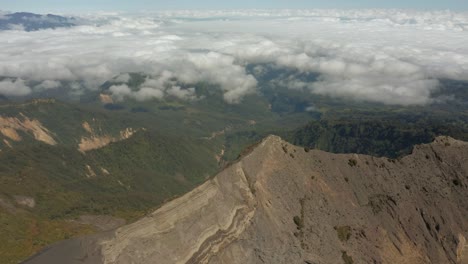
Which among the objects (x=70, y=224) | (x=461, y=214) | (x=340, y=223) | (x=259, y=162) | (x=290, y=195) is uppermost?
(x=259, y=162)

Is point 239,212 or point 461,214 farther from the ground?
point 239,212

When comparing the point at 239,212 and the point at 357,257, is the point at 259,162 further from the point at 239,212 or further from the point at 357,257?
the point at 357,257

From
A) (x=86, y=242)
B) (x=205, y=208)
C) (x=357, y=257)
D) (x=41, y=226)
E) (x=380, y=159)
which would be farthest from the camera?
(x=41, y=226)

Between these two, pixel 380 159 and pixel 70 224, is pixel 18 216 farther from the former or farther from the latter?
pixel 380 159

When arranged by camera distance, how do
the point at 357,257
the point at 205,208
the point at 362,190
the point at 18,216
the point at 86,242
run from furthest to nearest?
the point at 18,216 → the point at 362,190 → the point at 357,257 → the point at 205,208 → the point at 86,242

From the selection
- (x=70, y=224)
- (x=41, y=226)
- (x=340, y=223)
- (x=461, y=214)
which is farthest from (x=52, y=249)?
(x=70, y=224)

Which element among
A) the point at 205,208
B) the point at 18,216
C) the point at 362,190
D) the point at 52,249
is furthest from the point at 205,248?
the point at 18,216

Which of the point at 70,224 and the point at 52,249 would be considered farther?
the point at 70,224
